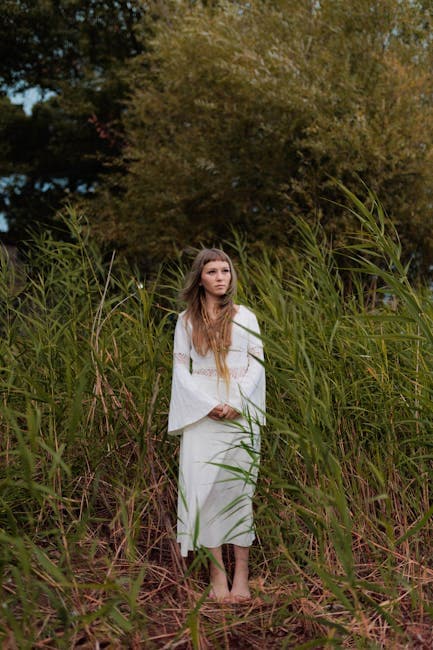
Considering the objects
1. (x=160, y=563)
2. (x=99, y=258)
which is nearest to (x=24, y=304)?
(x=99, y=258)

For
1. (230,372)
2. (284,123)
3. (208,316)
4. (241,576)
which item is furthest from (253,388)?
(284,123)

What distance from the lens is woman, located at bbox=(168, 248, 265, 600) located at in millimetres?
2543

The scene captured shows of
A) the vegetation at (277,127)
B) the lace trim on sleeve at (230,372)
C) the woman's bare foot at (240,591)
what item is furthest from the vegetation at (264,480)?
the vegetation at (277,127)

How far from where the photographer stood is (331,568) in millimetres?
2289

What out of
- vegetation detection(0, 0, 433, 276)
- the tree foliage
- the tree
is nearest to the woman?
vegetation detection(0, 0, 433, 276)

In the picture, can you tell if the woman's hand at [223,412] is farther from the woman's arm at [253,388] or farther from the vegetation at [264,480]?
the vegetation at [264,480]

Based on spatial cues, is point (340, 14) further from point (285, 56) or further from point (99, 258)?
point (99, 258)

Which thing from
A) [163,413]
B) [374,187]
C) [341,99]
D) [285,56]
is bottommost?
[163,413]

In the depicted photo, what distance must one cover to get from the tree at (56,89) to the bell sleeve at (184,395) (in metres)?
10.9

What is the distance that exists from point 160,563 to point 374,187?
20.4 feet

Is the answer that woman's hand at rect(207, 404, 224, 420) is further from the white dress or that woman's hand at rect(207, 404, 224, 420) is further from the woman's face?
the woman's face

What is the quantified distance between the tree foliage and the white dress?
485cm

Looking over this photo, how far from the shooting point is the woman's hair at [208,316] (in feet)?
8.83

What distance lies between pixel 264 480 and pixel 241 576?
41 centimetres
